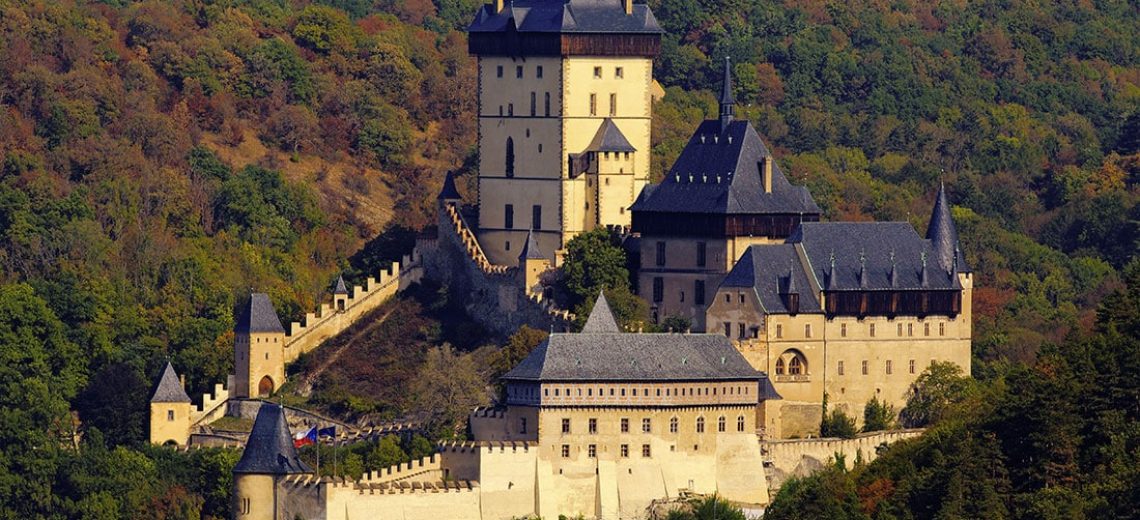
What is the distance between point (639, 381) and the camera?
375 feet

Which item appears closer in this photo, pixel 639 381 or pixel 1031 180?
pixel 639 381

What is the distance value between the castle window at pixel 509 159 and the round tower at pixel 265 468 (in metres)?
16.5

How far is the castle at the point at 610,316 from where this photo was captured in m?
114

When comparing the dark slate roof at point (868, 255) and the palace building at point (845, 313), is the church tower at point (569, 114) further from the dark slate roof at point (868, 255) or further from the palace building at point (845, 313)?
the dark slate roof at point (868, 255)

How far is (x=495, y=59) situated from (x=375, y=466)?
56.7ft

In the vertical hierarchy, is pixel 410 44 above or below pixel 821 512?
above

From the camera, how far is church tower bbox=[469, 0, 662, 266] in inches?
4966

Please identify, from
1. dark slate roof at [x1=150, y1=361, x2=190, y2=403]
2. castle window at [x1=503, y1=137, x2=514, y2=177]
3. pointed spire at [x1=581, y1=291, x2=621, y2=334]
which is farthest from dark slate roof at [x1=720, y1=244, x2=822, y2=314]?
dark slate roof at [x1=150, y1=361, x2=190, y2=403]

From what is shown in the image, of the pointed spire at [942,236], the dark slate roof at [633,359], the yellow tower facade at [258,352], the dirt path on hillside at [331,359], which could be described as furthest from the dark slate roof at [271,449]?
the pointed spire at [942,236]

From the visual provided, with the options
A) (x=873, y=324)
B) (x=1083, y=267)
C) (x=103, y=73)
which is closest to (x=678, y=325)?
(x=873, y=324)

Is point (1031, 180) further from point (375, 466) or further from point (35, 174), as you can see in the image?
point (375, 466)

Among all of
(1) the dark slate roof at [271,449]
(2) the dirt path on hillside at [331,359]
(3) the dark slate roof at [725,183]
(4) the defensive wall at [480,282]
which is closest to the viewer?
Answer: (1) the dark slate roof at [271,449]

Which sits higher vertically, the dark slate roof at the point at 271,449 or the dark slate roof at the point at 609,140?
the dark slate roof at the point at 609,140

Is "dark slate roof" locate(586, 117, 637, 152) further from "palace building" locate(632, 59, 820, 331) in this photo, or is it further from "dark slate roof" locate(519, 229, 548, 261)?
"dark slate roof" locate(519, 229, 548, 261)
